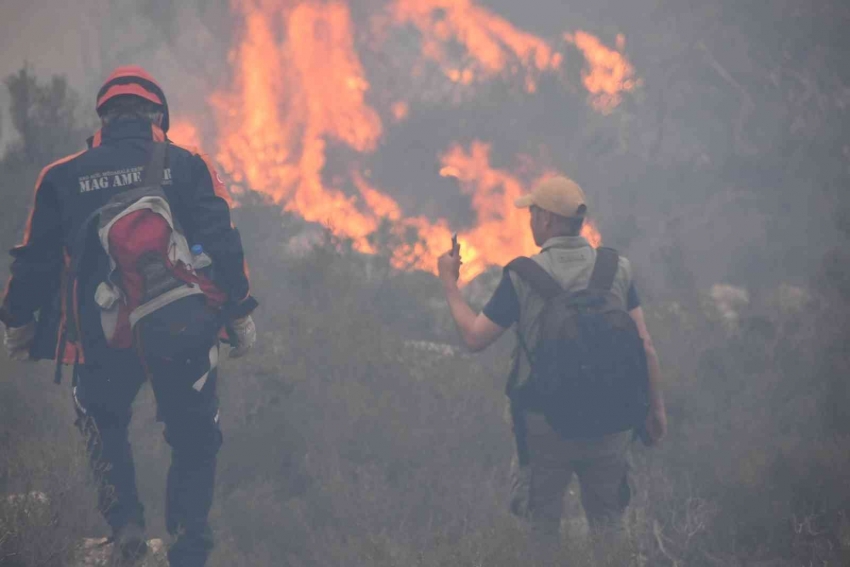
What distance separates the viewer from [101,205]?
2.94 m

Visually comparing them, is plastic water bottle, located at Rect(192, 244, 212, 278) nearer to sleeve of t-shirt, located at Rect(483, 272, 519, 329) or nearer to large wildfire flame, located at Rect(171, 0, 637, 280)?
sleeve of t-shirt, located at Rect(483, 272, 519, 329)

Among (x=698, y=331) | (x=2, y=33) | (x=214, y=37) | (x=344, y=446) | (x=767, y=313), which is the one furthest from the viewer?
(x=2, y=33)

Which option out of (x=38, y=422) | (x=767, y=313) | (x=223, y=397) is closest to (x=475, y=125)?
(x=767, y=313)

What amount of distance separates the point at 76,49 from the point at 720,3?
16.8m

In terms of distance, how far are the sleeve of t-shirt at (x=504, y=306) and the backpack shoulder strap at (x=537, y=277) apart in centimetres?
9

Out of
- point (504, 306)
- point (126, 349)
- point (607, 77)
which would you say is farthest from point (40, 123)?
point (607, 77)

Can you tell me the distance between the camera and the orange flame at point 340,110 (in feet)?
40.7

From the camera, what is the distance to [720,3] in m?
14.4

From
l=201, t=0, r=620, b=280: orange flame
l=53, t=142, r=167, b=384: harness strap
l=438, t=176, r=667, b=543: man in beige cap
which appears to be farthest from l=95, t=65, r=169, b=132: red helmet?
l=201, t=0, r=620, b=280: orange flame

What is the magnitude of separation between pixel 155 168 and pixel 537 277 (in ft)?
6.18

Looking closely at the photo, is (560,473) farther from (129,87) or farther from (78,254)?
(129,87)

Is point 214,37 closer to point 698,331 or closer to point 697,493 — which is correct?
point 698,331

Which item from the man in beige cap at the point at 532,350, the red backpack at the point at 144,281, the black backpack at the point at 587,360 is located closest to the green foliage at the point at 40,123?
the red backpack at the point at 144,281

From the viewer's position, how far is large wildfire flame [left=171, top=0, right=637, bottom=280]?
12438 millimetres
